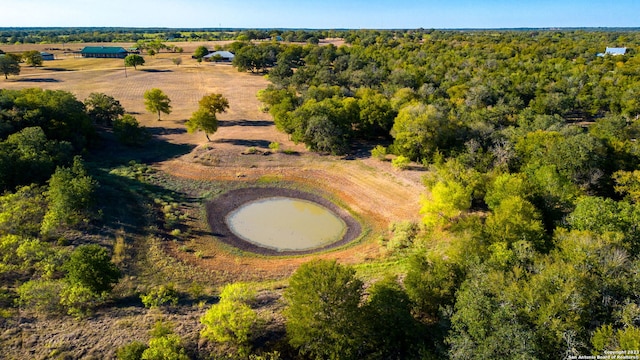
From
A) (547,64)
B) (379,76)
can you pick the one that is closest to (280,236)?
(379,76)

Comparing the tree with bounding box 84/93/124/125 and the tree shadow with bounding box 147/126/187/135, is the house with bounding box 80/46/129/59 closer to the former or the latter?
the tree with bounding box 84/93/124/125

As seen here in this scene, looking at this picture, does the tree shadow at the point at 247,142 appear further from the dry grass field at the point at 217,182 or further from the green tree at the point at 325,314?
the green tree at the point at 325,314

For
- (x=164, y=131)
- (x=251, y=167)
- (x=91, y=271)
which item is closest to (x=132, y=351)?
(x=91, y=271)

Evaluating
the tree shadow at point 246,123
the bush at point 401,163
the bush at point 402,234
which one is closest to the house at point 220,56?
the tree shadow at point 246,123

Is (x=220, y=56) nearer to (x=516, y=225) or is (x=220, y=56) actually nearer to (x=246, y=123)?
(x=246, y=123)

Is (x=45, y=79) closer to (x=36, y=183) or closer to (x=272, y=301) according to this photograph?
(x=36, y=183)
